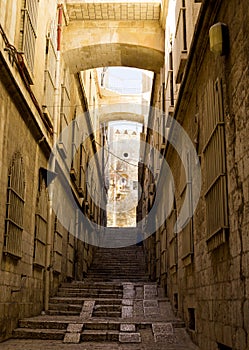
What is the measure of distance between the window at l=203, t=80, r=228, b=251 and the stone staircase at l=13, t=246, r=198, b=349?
11.3 ft

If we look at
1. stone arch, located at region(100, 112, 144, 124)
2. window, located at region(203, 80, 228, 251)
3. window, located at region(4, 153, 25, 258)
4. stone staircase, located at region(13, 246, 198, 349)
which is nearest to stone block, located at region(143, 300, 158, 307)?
stone staircase, located at region(13, 246, 198, 349)

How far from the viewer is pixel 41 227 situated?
11484 millimetres

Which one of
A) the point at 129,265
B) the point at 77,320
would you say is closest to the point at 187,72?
the point at 77,320

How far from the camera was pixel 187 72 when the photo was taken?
8727 mm

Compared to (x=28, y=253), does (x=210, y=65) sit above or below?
above

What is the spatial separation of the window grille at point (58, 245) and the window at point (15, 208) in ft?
11.9

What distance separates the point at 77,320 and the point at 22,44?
566 centimetres

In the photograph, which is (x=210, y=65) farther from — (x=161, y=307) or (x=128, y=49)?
(x=128, y=49)

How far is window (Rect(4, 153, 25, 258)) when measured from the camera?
27.6ft

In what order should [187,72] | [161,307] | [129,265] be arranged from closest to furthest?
1. [187,72]
2. [161,307]
3. [129,265]

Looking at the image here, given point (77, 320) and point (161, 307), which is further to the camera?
point (161, 307)

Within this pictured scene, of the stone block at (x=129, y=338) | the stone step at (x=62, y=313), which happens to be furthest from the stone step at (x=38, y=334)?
the stone step at (x=62, y=313)

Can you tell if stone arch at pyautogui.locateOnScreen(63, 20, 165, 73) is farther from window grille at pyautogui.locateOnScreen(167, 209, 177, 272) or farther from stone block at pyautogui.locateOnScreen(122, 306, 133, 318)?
stone block at pyautogui.locateOnScreen(122, 306, 133, 318)

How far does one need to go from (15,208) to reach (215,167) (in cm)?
414
